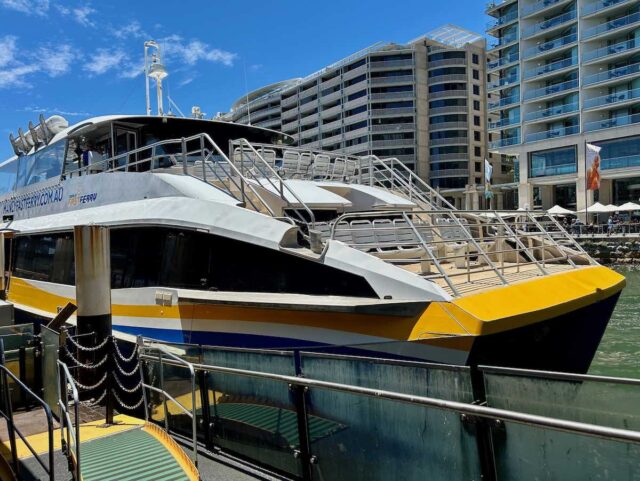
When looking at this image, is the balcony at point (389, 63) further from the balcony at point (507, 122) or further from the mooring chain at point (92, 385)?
the mooring chain at point (92, 385)

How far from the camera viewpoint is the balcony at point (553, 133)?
52.4 m

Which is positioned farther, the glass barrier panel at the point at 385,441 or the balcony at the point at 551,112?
the balcony at the point at 551,112

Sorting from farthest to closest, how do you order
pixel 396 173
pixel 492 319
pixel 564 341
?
pixel 396 173 → pixel 564 341 → pixel 492 319

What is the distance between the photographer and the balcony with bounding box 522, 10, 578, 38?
52531mm

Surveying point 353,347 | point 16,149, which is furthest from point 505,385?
point 16,149

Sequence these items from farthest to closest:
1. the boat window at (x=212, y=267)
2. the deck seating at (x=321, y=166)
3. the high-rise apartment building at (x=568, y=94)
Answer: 1. the high-rise apartment building at (x=568, y=94)
2. the deck seating at (x=321, y=166)
3. the boat window at (x=212, y=267)

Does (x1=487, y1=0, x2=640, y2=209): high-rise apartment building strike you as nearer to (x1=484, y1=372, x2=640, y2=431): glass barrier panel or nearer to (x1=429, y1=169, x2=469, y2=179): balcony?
(x1=429, y1=169, x2=469, y2=179): balcony

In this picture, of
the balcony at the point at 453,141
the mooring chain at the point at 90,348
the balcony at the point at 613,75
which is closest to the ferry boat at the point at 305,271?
the mooring chain at the point at 90,348

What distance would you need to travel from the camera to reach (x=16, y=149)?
1517cm

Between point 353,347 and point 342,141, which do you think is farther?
point 342,141

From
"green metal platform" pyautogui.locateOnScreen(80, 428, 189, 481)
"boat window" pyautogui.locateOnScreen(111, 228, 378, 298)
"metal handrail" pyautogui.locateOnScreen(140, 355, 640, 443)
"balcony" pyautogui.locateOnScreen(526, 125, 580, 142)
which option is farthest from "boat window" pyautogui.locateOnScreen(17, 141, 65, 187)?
"balcony" pyautogui.locateOnScreen(526, 125, 580, 142)

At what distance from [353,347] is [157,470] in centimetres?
239

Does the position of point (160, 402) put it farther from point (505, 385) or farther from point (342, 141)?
point (342, 141)

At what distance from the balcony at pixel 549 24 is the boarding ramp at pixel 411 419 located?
58176 millimetres
